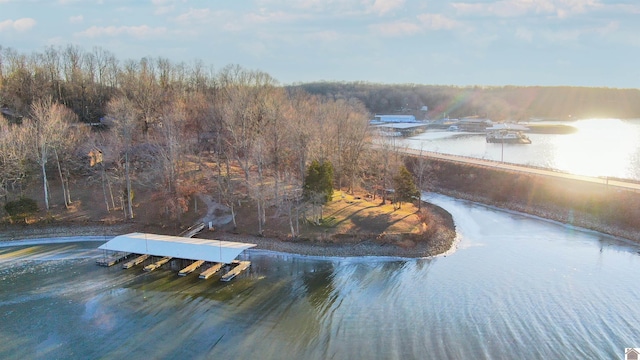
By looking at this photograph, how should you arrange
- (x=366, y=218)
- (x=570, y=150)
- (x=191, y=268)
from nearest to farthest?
(x=191, y=268) → (x=366, y=218) → (x=570, y=150)

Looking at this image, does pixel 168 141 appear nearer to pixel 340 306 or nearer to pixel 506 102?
pixel 340 306

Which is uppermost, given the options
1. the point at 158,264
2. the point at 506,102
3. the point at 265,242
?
the point at 506,102

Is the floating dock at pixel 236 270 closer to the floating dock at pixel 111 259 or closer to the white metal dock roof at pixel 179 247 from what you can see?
the white metal dock roof at pixel 179 247

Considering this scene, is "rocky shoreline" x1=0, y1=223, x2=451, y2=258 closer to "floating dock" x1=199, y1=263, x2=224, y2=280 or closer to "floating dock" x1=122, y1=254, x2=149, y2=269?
"floating dock" x1=199, y1=263, x2=224, y2=280

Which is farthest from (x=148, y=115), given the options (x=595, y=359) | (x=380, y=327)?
(x=595, y=359)

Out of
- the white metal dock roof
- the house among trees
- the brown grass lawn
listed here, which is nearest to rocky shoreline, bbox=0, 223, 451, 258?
the brown grass lawn

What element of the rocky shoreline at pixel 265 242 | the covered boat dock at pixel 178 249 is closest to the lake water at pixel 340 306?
the rocky shoreline at pixel 265 242

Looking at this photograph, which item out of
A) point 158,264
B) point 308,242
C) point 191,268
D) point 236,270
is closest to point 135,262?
point 158,264

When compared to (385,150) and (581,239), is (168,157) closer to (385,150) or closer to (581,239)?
(385,150)
